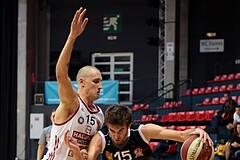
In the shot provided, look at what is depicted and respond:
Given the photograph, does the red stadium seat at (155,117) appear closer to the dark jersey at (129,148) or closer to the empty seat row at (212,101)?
the empty seat row at (212,101)

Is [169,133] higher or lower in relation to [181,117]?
higher

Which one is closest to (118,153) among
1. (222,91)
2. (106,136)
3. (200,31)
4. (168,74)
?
(106,136)

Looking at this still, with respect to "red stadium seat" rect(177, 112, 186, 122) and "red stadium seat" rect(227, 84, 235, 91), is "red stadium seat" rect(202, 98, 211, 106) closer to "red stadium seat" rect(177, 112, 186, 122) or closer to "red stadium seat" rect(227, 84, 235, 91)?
"red stadium seat" rect(227, 84, 235, 91)

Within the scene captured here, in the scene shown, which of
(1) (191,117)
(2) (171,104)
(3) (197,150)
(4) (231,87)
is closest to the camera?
(3) (197,150)

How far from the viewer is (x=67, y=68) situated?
428 cm

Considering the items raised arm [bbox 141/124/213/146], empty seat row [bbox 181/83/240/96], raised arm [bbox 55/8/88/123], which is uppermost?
raised arm [bbox 55/8/88/123]

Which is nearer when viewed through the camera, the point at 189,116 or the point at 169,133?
the point at 169,133

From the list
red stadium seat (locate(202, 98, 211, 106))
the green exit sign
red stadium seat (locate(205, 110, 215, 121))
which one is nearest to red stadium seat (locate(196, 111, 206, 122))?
red stadium seat (locate(205, 110, 215, 121))

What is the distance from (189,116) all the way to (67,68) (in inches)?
441

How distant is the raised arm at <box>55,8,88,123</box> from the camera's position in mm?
4238

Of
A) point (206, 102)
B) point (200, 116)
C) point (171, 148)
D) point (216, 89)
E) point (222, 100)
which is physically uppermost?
point (216, 89)

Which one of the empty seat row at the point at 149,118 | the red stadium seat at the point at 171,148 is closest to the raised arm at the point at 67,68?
the red stadium seat at the point at 171,148

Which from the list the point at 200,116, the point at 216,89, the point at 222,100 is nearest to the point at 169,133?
the point at 200,116

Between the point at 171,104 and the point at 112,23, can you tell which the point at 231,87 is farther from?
the point at 112,23
